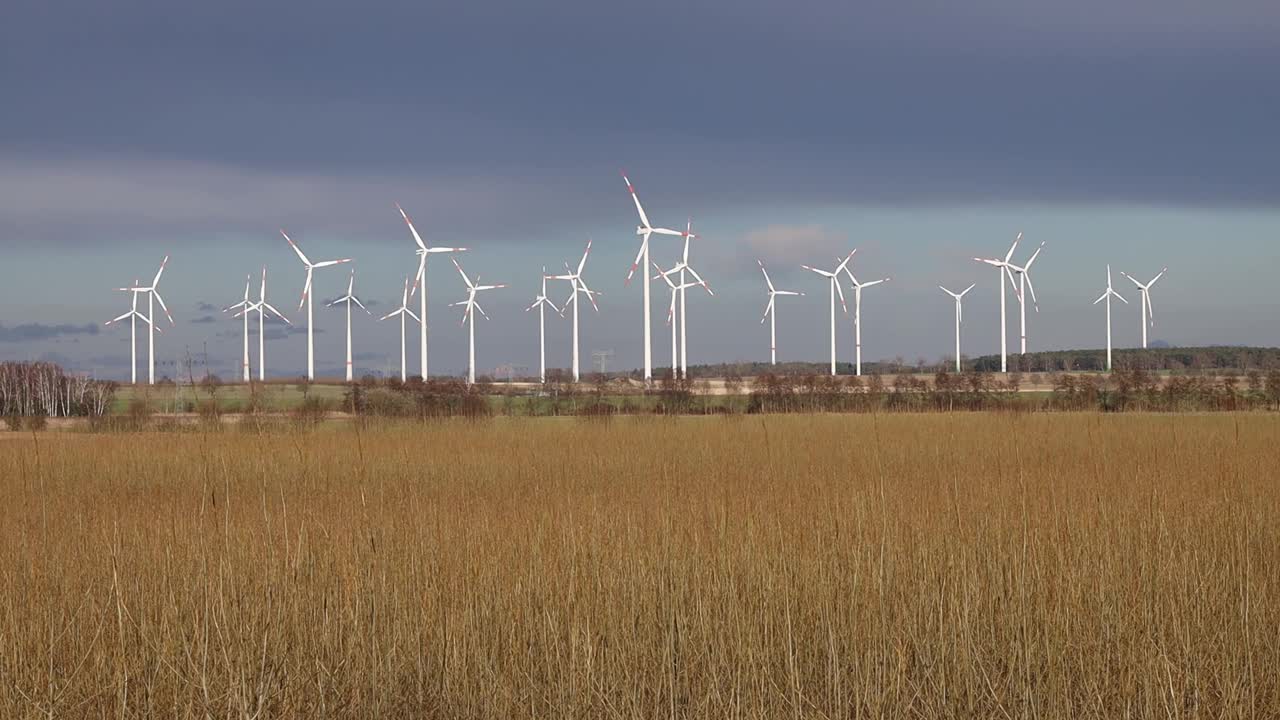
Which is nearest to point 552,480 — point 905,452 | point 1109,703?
point 905,452

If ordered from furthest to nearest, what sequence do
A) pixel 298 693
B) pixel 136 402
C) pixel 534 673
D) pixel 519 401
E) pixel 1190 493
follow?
pixel 519 401, pixel 136 402, pixel 1190 493, pixel 534 673, pixel 298 693

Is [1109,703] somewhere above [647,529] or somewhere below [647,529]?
below

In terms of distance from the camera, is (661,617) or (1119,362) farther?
(1119,362)

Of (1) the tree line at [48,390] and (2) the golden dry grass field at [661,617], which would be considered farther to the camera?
(1) the tree line at [48,390]

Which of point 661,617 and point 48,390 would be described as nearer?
point 661,617

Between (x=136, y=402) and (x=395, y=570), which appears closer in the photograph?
(x=395, y=570)

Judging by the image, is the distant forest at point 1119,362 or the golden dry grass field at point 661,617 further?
the distant forest at point 1119,362

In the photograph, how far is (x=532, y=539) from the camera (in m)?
11.7

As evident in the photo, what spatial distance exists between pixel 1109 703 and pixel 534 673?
4316mm

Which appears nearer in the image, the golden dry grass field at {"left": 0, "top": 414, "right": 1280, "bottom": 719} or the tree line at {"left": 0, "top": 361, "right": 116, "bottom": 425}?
the golden dry grass field at {"left": 0, "top": 414, "right": 1280, "bottom": 719}

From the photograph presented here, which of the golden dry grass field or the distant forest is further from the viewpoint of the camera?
the distant forest

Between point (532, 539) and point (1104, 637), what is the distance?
528 cm

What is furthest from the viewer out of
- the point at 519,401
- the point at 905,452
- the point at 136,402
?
the point at 519,401

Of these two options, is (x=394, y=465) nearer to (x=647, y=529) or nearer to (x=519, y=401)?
(x=647, y=529)
